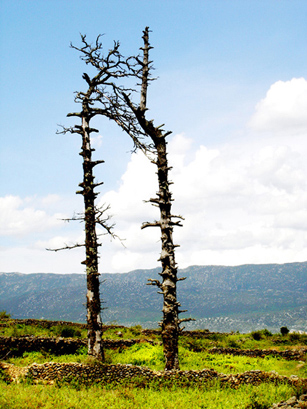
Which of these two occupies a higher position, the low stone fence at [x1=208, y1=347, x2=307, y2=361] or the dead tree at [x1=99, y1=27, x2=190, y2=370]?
the dead tree at [x1=99, y1=27, x2=190, y2=370]

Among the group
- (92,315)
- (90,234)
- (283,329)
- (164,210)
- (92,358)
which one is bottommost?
(283,329)

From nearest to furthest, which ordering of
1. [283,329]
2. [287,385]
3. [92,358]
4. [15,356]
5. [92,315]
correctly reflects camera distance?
[287,385] → [92,358] → [92,315] → [15,356] → [283,329]

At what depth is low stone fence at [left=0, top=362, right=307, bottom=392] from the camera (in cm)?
1068

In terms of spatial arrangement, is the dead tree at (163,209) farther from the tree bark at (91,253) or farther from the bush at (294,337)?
the bush at (294,337)

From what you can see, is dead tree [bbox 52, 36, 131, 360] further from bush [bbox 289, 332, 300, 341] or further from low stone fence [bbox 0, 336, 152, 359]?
bush [bbox 289, 332, 300, 341]

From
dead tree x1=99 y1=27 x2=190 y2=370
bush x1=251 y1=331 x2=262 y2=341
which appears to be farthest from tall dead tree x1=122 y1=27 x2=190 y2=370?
bush x1=251 y1=331 x2=262 y2=341

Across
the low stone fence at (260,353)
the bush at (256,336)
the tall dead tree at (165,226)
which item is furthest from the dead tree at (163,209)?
the bush at (256,336)

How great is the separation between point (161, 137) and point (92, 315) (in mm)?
8258

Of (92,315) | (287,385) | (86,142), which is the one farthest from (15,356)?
(287,385)

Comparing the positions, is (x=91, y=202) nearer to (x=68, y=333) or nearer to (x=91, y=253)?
(x=91, y=253)

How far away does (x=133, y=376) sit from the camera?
1079cm

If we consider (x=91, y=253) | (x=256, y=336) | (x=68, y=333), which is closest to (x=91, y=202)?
(x=91, y=253)

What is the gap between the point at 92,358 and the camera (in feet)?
40.9

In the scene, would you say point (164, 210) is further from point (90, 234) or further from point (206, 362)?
point (206, 362)
